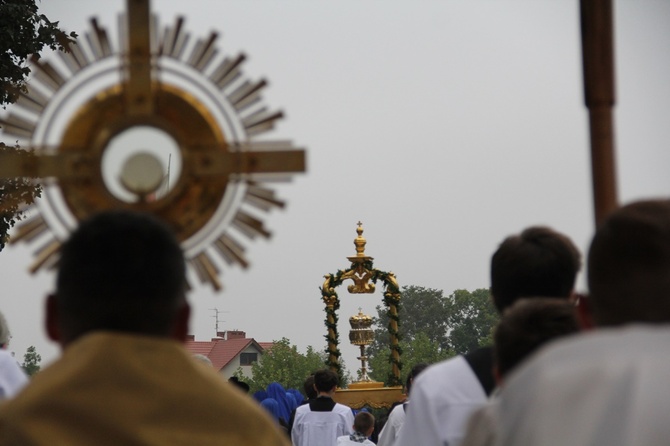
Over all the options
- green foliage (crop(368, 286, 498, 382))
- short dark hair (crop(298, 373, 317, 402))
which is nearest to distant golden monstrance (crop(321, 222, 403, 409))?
short dark hair (crop(298, 373, 317, 402))

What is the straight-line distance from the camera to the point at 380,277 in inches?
741

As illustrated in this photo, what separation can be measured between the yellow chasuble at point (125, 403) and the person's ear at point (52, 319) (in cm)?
15

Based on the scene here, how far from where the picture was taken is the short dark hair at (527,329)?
110 inches

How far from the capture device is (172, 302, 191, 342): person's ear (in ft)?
8.14

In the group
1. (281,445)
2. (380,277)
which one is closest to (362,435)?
(380,277)

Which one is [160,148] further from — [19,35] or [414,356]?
[414,356]

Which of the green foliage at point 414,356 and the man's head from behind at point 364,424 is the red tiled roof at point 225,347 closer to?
the green foliage at point 414,356

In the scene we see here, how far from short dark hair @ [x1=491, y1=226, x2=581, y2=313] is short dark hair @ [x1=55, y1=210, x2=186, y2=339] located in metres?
1.45

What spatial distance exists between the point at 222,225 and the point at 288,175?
21 centimetres

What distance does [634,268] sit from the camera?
2158mm

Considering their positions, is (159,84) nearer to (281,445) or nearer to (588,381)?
(281,445)

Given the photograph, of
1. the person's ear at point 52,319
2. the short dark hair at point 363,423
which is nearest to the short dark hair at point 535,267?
the person's ear at point 52,319

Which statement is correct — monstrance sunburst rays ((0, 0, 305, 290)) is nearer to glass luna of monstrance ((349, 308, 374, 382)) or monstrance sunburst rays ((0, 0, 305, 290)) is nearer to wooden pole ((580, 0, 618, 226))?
wooden pole ((580, 0, 618, 226))

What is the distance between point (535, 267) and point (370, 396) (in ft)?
45.4
